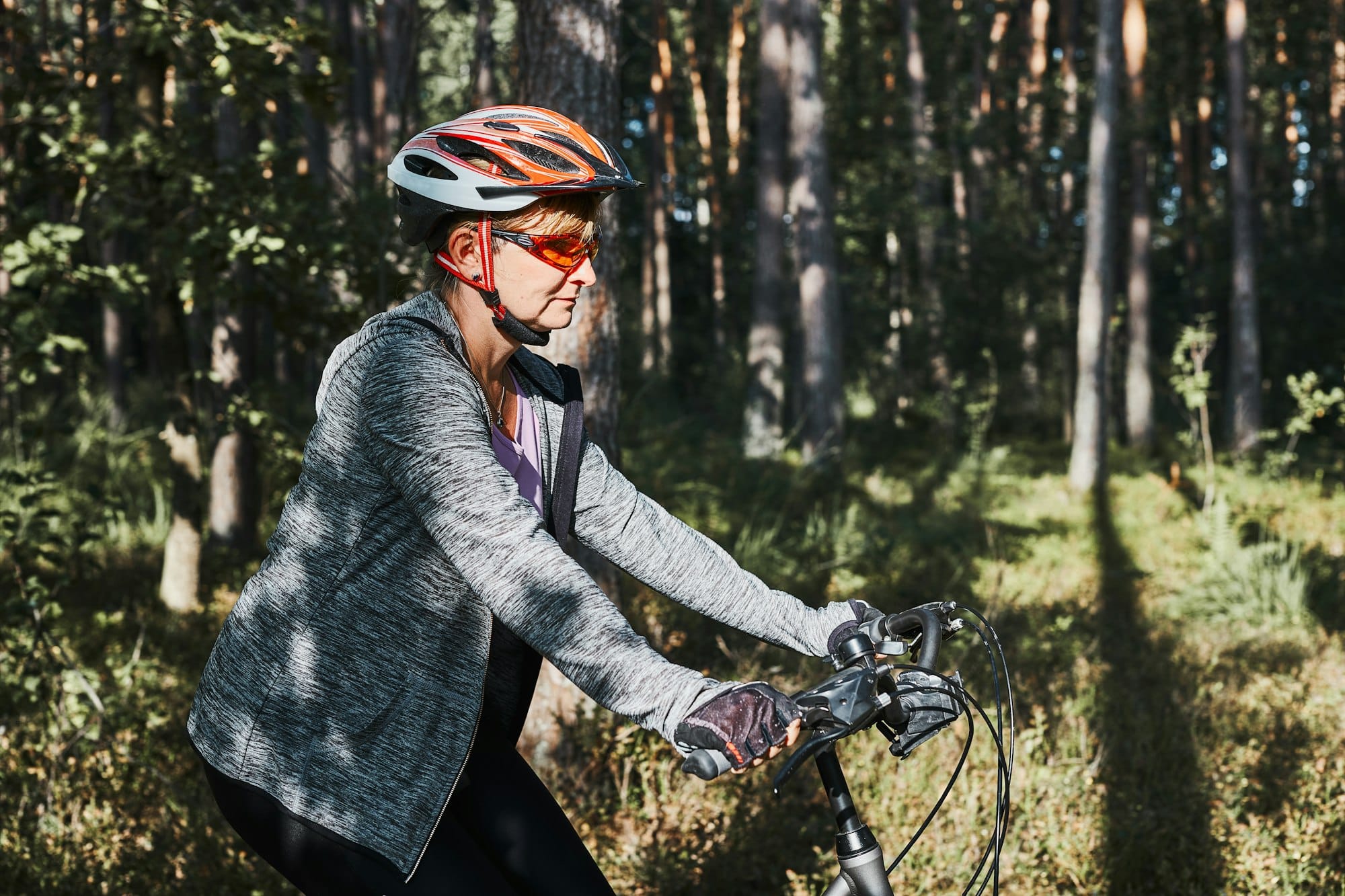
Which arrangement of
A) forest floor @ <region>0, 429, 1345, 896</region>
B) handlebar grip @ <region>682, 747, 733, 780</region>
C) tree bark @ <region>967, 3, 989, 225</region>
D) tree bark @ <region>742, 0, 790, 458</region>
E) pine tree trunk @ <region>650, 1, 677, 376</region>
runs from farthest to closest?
pine tree trunk @ <region>650, 1, 677, 376</region>
tree bark @ <region>967, 3, 989, 225</region>
tree bark @ <region>742, 0, 790, 458</region>
forest floor @ <region>0, 429, 1345, 896</region>
handlebar grip @ <region>682, 747, 733, 780</region>

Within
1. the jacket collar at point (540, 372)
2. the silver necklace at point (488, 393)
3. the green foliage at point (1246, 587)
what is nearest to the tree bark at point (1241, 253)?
the green foliage at point (1246, 587)

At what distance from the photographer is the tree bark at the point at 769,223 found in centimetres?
1666

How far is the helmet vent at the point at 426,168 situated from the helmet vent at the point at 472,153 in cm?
3

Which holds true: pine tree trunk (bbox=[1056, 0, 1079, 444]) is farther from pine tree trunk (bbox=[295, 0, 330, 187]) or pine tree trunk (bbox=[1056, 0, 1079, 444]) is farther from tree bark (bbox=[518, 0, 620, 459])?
tree bark (bbox=[518, 0, 620, 459])

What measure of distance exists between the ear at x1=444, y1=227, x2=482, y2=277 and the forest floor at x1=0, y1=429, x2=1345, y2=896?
2656 mm

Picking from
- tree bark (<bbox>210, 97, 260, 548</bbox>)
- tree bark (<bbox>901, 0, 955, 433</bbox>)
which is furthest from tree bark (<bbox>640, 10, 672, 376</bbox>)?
tree bark (<bbox>210, 97, 260, 548</bbox>)

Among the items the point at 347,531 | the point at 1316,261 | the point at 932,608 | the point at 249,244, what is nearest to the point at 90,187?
the point at 249,244

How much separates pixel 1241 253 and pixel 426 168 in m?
18.8

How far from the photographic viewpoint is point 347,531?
6.18 feet

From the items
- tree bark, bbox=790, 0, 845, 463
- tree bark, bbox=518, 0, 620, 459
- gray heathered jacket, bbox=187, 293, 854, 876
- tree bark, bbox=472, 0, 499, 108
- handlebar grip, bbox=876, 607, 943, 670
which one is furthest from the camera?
tree bark, bbox=790, 0, 845, 463

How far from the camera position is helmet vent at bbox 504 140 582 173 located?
78.5 inches

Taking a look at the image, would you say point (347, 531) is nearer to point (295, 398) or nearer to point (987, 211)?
point (295, 398)

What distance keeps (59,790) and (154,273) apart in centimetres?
318

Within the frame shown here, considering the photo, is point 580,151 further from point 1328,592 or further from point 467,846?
point 1328,592
